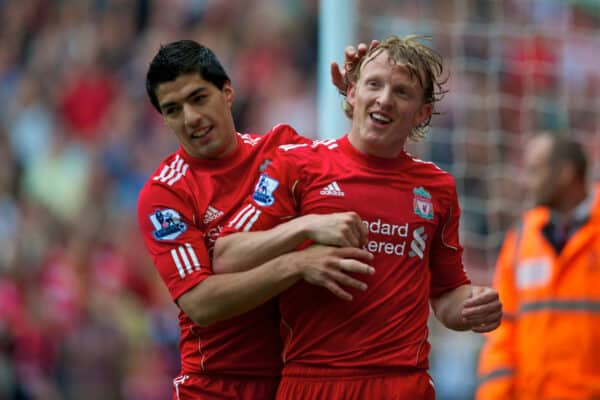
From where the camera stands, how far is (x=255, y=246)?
11.3 feet

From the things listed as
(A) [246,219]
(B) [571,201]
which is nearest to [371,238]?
(A) [246,219]

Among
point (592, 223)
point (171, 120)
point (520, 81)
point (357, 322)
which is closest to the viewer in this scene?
point (357, 322)

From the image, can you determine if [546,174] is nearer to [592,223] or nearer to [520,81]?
[592,223]

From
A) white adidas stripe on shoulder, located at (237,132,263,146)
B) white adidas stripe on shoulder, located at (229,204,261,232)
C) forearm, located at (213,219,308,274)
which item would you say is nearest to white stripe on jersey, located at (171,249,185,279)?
forearm, located at (213,219,308,274)

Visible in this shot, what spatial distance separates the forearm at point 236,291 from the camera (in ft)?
11.1

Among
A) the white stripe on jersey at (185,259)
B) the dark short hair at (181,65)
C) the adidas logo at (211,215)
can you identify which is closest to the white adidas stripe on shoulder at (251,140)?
the dark short hair at (181,65)

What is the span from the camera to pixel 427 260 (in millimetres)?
3695

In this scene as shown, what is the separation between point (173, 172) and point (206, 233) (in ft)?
0.86

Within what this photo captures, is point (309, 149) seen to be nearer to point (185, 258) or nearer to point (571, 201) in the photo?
point (185, 258)

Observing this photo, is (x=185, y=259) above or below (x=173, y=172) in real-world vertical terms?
below

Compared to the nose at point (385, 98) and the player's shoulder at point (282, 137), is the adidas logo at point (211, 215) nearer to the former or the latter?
the player's shoulder at point (282, 137)

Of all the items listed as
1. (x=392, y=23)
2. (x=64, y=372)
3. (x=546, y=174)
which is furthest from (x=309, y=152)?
(x=64, y=372)

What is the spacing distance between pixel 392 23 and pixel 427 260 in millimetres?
3612

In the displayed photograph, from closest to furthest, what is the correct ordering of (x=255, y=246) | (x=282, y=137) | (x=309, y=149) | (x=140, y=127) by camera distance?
(x=255, y=246)
(x=309, y=149)
(x=282, y=137)
(x=140, y=127)
